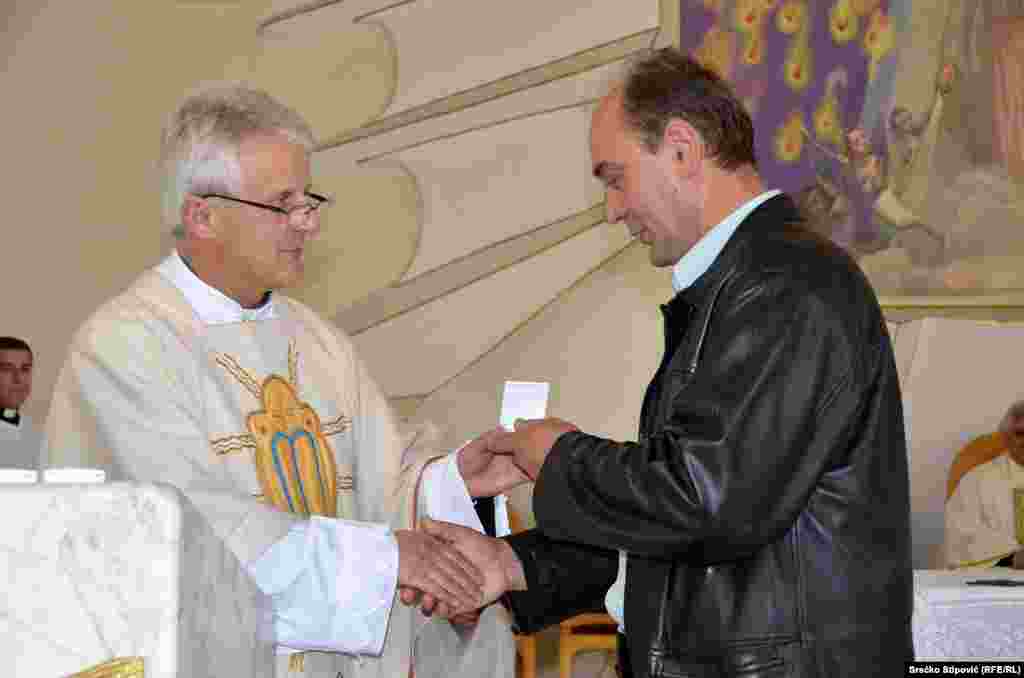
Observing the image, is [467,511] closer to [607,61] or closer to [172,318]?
[172,318]

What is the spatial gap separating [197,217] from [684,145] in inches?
50.6

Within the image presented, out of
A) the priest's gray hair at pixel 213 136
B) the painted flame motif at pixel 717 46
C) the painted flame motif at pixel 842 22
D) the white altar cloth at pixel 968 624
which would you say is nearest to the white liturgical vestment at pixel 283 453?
the priest's gray hair at pixel 213 136

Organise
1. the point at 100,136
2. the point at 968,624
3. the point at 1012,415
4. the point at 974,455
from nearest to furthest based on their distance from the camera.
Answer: the point at 968,624
the point at 1012,415
the point at 974,455
the point at 100,136

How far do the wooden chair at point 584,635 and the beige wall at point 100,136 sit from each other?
7.71 ft

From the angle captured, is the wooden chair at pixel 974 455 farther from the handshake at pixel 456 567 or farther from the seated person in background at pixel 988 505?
the handshake at pixel 456 567

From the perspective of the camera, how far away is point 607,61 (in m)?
8.76

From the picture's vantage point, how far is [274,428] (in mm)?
3570

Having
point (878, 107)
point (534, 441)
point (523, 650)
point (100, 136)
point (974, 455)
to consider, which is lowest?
point (523, 650)

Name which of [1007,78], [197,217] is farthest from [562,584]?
[1007,78]

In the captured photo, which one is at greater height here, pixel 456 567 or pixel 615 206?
pixel 615 206

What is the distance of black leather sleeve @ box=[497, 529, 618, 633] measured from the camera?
10.8 feet

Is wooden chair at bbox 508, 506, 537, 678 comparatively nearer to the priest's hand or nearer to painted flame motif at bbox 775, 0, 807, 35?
painted flame motif at bbox 775, 0, 807, 35

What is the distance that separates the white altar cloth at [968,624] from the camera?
5.14 metres

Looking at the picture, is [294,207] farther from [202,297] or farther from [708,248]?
[708,248]
